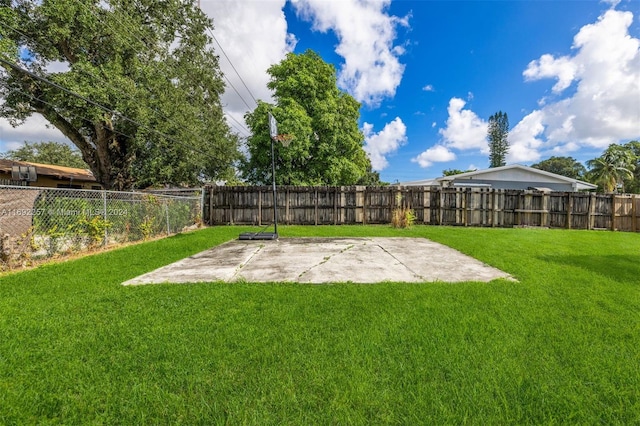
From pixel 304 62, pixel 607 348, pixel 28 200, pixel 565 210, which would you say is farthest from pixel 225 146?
pixel 607 348

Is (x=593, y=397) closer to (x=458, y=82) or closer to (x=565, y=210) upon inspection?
(x=565, y=210)

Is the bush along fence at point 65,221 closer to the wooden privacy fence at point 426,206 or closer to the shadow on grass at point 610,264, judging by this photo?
the wooden privacy fence at point 426,206

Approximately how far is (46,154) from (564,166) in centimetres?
7716

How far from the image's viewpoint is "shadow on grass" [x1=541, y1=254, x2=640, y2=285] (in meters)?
3.92

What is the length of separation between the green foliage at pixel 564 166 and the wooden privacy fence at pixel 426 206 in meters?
47.0

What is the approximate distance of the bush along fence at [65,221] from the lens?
177 inches

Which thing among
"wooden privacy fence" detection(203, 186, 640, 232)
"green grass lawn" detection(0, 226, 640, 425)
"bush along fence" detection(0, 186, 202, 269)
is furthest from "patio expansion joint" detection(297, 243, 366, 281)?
"wooden privacy fence" detection(203, 186, 640, 232)

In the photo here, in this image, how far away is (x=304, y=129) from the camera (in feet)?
46.4

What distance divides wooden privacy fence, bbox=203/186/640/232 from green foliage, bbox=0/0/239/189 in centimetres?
A: 498

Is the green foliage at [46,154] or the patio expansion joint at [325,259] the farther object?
the green foliage at [46,154]

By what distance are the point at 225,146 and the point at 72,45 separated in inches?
365

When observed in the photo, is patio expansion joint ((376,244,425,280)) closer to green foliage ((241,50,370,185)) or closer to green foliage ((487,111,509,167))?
green foliage ((241,50,370,185))

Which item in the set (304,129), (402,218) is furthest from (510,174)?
(304,129)

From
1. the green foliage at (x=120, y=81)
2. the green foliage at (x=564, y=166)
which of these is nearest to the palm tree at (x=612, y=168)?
the green foliage at (x=564, y=166)
